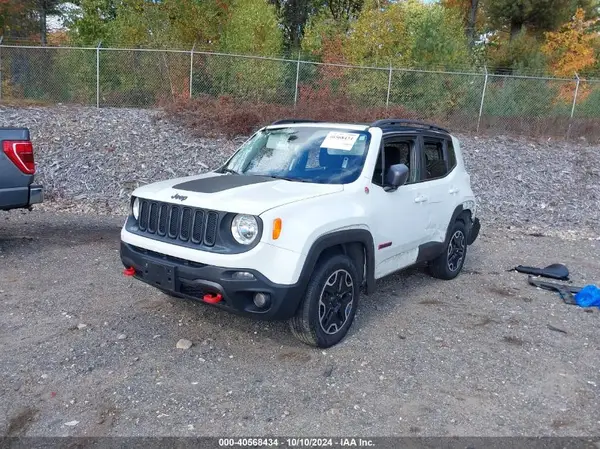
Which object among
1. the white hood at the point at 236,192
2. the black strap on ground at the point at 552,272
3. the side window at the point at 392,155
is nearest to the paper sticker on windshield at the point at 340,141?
the side window at the point at 392,155

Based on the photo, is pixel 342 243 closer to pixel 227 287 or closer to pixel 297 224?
pixel 297 224

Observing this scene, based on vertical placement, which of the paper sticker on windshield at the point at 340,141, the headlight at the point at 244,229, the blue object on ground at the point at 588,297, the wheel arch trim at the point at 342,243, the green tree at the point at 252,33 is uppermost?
the green tree at the point at 252,33

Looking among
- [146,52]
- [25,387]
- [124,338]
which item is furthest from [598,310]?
[146,52]

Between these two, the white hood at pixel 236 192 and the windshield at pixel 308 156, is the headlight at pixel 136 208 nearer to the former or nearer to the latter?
the white hood at pixel 236 192

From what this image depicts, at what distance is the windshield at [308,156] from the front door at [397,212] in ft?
0.87

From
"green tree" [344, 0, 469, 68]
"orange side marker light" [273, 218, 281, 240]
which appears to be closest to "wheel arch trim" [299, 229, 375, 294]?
A: "orange side marker light" [273, 218, 281, 240]

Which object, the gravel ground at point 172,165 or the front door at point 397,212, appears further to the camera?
the gravel ground at point 172,165

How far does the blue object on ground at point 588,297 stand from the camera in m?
5.86

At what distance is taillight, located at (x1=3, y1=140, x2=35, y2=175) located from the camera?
6164mm

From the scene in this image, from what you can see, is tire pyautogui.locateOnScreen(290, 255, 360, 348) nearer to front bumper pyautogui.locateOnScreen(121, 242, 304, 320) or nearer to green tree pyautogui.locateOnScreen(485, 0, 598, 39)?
front bumper pyautogui.locateOnScreen(121, 242, 304, 320)

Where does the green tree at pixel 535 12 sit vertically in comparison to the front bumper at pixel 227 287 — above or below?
above

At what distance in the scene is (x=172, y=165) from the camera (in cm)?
1216

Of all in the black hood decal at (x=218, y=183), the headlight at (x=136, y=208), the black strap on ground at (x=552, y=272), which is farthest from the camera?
the black strap on ground at (x=552, y=272)

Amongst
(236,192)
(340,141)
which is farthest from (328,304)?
(340,141)
